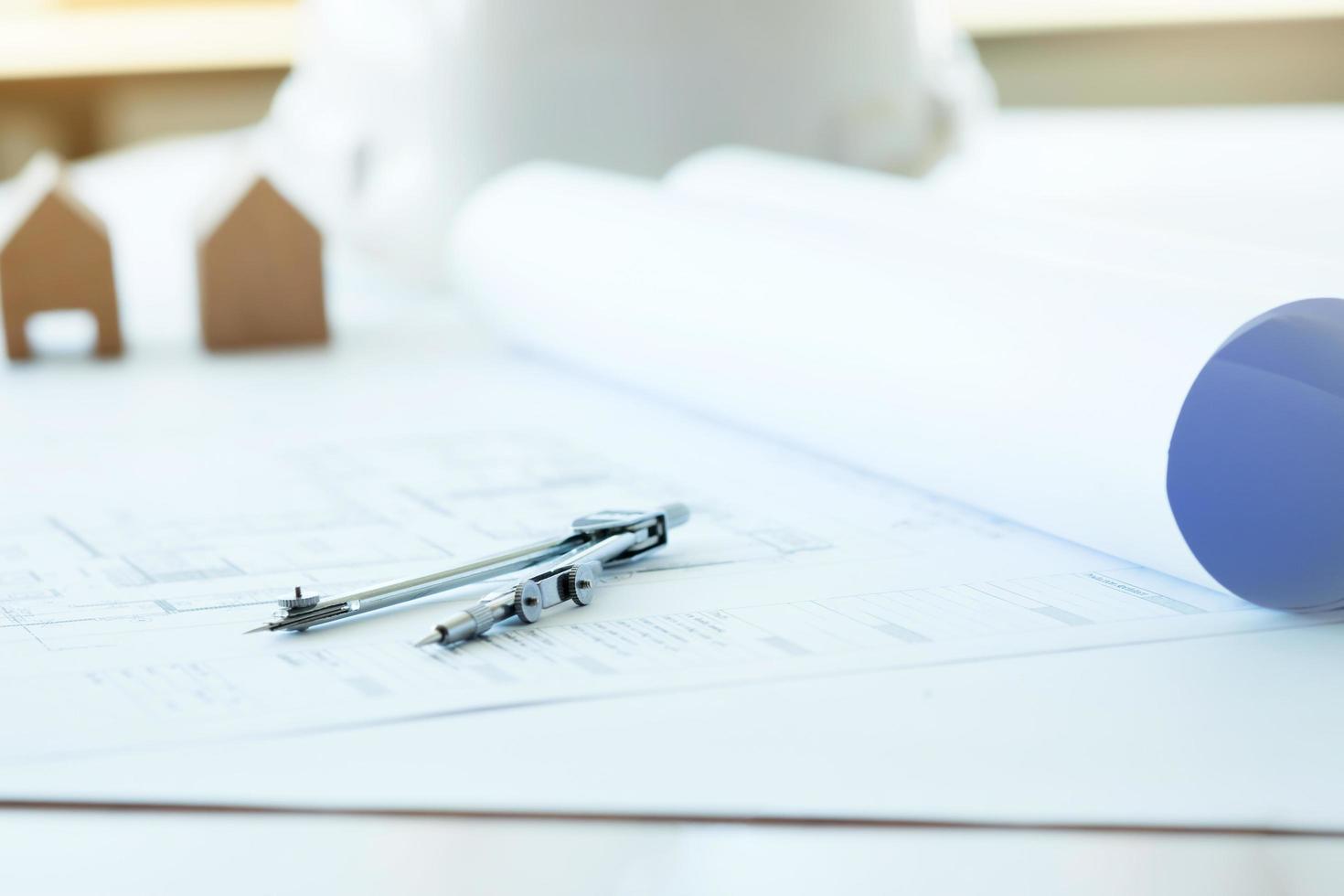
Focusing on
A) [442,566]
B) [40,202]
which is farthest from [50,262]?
[442,566]

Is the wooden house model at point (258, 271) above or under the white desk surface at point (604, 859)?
above

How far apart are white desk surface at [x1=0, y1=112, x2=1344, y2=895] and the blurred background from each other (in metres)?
1.62

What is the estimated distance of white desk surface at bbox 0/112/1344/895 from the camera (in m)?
0.31

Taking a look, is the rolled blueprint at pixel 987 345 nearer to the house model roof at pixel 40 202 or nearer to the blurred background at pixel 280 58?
the house model roof at pixel 40 202

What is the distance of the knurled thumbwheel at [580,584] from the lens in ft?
1.50

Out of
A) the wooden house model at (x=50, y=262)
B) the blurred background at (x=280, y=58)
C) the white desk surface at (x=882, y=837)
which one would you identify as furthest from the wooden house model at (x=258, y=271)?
the blurred background at (x=280, y=58)

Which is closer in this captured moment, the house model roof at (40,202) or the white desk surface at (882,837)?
the white desk surface at (882,837)

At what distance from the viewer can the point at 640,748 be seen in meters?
0.37

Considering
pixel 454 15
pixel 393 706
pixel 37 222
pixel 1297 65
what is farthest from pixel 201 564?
pixel 1297 65

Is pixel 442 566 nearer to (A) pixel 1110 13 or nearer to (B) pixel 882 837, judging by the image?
(B) pixel 882 837

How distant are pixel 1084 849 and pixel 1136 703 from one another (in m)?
0.08

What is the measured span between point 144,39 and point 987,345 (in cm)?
170

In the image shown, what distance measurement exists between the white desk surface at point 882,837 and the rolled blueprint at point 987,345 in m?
0.08

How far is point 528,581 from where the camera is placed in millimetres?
443
